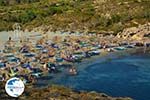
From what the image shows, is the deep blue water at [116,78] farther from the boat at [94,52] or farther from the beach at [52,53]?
the boat at [94,52]

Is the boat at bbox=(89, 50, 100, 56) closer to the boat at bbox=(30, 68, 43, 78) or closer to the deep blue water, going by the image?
the deep blue water

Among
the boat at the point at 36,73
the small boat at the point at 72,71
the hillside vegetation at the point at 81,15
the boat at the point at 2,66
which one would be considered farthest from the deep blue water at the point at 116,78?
the hillside vegetation at the point at 81,15

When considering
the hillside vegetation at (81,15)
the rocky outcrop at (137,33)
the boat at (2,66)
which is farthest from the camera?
the hillside vegetation at (81,15)

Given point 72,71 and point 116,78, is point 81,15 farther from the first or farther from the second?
point 116,78

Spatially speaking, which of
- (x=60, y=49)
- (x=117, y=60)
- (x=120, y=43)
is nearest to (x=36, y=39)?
(x=60, y=49)

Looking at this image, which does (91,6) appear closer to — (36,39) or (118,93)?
(36,39)

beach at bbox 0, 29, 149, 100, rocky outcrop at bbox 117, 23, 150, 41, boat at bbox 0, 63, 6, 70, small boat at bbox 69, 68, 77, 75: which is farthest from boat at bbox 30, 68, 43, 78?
rocky outcrop at bbox 117, 23, 150, 41

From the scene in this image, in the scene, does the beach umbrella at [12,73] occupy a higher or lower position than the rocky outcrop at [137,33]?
lower
